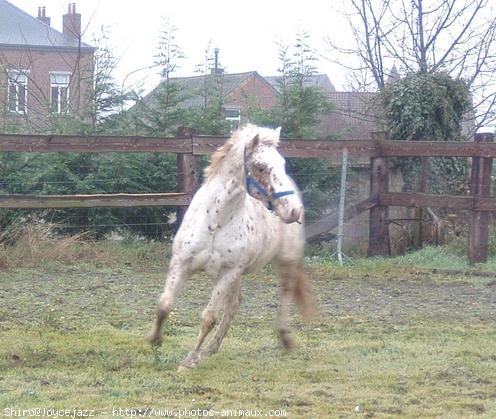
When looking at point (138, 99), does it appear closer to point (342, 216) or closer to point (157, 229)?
point (157, 229)

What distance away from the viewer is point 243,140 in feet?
21.1

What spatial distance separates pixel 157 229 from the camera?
13531mm

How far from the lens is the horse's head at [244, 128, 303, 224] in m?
5.95

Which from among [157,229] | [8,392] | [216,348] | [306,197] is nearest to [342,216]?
[306,197]

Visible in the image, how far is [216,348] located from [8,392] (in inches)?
73.8

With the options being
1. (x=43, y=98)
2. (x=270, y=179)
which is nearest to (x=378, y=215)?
(x=270, y=179)

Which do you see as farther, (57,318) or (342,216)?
(342,216)

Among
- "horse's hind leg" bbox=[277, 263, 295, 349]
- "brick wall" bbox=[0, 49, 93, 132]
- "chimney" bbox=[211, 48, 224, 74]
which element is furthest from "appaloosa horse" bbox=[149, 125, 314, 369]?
"chimney" bbox=[211, 48, 224, 74]

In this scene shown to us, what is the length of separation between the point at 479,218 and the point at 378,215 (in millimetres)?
1492

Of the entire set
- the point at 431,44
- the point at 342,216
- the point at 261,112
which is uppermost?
the point at 431,44

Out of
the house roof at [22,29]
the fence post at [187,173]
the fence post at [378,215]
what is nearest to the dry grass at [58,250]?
the fence post at [187,173]

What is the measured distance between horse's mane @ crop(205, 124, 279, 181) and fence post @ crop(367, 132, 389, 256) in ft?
22.5

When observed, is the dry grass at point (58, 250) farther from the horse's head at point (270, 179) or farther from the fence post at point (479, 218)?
the horse's head at point (270, 179)

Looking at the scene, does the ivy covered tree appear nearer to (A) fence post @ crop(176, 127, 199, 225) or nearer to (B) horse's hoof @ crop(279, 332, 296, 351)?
(A) fence post @ crop(176, 127, 199, 225)
